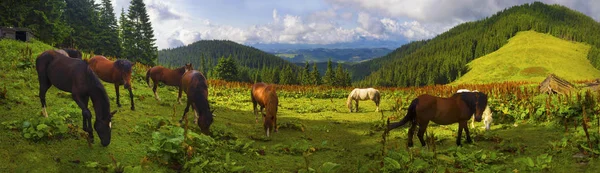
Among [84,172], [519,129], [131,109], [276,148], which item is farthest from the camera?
[519,129]

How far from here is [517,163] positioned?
799 centimetres

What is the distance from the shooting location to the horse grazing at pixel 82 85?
670 centimetres

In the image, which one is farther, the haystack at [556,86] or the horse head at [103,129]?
the haystack at [556,86]

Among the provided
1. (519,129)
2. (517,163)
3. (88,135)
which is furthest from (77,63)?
(519,129)

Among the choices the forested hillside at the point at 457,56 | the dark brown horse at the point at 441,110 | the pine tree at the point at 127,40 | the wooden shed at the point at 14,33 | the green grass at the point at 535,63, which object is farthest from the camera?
the forested hillside at the point at 457,56

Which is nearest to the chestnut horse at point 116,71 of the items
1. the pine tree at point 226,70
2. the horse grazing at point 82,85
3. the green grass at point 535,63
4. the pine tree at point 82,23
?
the horse grazing at point 82,85

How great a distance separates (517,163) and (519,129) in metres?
5.90

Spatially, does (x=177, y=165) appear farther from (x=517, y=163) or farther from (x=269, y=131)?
(x=517, y=163)

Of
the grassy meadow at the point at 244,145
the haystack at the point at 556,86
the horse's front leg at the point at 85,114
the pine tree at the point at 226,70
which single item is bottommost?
the grassy meadow at the point at 244,145

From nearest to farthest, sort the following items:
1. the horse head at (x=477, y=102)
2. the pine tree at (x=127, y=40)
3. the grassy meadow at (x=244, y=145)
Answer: the grassy meadow at (x=244, y=145), the horse head at (x=477, y=102), the pine tree at (x=127, y=40)

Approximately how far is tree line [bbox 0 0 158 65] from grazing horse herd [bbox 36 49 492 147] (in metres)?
30.4

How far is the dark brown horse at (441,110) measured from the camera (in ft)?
32.7

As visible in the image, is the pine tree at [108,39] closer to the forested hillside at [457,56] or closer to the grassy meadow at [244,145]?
the grassy meadow at [244,145]

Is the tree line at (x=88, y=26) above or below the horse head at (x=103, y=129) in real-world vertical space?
above
